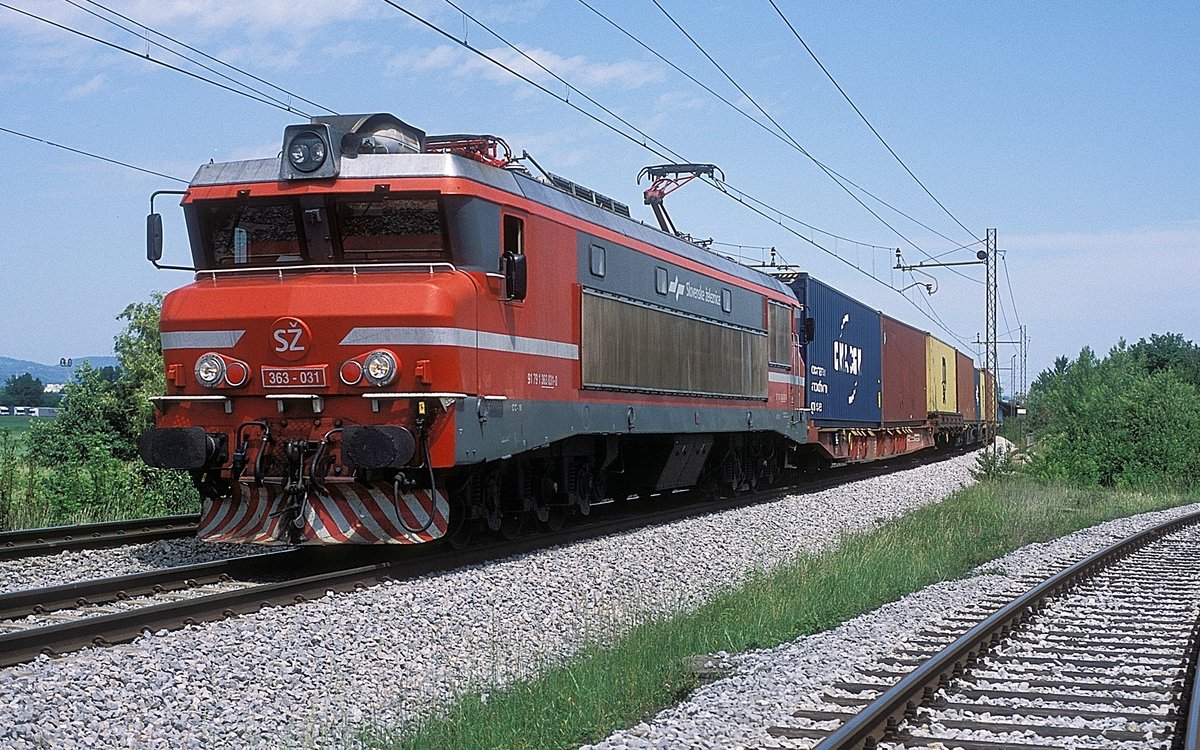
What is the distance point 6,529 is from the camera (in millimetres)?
14523

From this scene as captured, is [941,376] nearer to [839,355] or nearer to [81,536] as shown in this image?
[839,355]

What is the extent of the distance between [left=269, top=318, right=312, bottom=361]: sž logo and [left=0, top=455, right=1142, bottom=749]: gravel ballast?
2235 mm

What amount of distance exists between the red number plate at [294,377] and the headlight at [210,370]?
0.41 meters

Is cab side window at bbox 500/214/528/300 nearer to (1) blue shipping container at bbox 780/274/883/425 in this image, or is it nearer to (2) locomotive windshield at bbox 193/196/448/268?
(2) locomotive windshield at bbox 193/196/448/268

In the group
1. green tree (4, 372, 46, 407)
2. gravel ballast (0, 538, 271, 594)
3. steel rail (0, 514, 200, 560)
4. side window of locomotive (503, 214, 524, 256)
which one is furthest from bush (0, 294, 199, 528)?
green tree (4, 372, 46, 407)

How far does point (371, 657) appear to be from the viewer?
7.66m

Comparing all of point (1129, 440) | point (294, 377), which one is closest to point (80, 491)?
point (294, 377)

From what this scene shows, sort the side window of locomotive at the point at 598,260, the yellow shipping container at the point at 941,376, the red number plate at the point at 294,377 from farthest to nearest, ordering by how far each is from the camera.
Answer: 1. the yellow shipping container at the point at 941,376
2. the side window of locomotive at the point at 598,260
3. the red number plate at the point at 294,377

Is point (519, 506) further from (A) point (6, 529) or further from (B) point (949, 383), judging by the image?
(B) point (949, 383)

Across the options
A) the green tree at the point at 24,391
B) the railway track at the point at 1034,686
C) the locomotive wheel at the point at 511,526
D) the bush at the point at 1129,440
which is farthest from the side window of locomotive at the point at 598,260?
the green tree at the point at 24,391

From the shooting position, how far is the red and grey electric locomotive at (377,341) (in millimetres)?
10406

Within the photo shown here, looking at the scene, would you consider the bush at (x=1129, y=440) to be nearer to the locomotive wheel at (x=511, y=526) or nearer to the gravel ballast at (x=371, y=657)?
the gravel ballast at (x=371, y=657)

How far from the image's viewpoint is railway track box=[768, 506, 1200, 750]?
5.84 metres

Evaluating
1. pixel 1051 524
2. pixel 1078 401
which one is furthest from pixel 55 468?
pixel 1078 401
